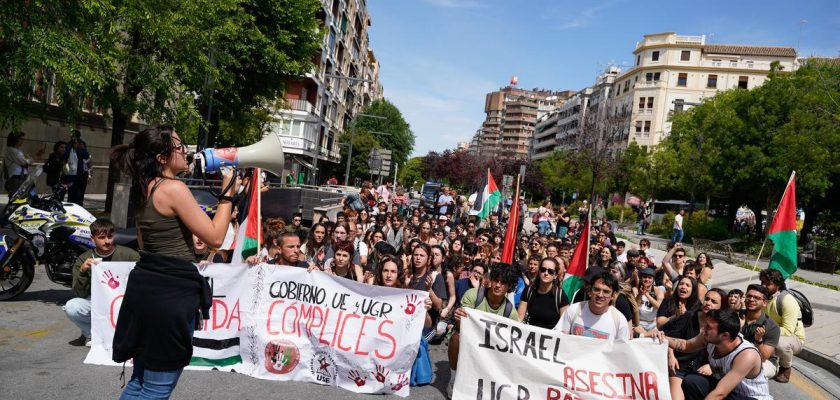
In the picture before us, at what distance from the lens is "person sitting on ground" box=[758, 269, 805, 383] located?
791 centimetres

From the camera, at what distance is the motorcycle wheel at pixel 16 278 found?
7.86 m

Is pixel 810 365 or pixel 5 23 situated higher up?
pixel 5 23

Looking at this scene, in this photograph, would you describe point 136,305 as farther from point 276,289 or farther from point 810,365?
point 810,365

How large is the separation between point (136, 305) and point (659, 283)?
342 inches

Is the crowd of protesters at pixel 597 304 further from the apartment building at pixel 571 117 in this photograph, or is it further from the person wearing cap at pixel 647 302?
the apartment building at pixel 571 117

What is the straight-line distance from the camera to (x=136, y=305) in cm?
311

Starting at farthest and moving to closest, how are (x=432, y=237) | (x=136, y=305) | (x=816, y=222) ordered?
(x=816, y=222)
(x=432, y=237)
(x=136, y=305)

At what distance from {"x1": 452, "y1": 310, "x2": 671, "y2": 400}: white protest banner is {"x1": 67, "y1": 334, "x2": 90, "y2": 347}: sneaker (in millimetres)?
3590

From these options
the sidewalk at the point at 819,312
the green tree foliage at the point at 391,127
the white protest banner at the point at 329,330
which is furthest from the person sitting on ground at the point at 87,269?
the green tree foliage at the point at 391,127

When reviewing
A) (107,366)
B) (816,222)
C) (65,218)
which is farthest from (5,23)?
(816,222)

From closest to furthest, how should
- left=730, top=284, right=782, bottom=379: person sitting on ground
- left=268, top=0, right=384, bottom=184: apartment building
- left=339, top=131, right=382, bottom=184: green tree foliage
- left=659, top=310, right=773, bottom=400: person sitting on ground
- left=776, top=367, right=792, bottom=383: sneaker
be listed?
left=659, top=310, right=773, bottom=400: person sitting on ground, left=730, top=284, right=782, bottom=379: person sitting on ground, left=776, top=367, right=792, bottom=383: sneaker, left=268, top=0, right=384, bottom=184: apartment building, left=339, top=131, right=382, bottom=184: green tree foliage

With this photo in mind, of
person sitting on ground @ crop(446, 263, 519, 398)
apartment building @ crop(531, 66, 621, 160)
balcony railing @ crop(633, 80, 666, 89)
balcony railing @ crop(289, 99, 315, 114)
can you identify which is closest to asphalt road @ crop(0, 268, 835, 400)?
person sitting on ground @ crop(446, 263, 519, 398)

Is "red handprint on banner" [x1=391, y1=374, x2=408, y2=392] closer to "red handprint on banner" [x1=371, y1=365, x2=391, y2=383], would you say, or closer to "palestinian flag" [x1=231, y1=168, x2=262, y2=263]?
"red handprint on banner" [x1=371, y1=365, x2=391, y2=383]

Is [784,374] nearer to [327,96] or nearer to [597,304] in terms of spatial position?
[597,304]
